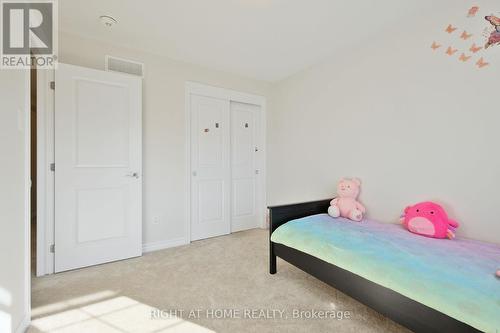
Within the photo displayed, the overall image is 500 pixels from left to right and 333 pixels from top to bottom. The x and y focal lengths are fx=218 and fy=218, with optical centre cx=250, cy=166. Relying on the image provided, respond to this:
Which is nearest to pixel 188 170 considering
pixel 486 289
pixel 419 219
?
pixel 419 219

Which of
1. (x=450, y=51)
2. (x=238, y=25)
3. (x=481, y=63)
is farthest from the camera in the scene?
(x=238, y=25)

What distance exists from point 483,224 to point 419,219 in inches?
16.1

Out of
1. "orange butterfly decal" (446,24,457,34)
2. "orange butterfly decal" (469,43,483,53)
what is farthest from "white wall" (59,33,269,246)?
"orange butterfly decal" (469,43,483,53)

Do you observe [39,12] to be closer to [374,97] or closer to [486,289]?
[374,97]

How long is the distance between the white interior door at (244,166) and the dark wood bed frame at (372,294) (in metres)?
1.45

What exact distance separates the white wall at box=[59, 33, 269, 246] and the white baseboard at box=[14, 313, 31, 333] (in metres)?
1.24

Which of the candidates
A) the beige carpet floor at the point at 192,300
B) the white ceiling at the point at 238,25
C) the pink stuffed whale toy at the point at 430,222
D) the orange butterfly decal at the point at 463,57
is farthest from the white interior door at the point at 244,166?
the orange butterfly decal at the point at 463,57

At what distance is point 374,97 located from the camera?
2.35 m

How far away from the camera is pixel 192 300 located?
1711 millimetres

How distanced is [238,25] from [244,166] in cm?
200

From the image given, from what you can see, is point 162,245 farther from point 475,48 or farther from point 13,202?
point 475,48

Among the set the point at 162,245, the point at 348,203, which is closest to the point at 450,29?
the point at 348,203

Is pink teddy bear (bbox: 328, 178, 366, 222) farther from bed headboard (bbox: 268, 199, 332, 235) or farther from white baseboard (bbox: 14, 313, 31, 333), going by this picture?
white baseboard (bbox: 14, 313, 31, 333)

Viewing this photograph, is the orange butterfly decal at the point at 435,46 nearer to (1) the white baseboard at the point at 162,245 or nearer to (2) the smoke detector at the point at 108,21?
(2) the smoke detector at the point at 108,21
